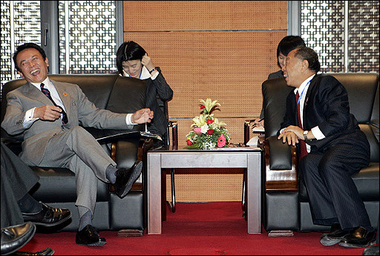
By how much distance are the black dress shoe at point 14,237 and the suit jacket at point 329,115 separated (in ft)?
6.28

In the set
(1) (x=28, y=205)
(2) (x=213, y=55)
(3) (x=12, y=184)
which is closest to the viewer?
(3) (x=12, y=184)

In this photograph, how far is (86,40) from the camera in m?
5.59

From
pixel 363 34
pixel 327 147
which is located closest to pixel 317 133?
pixel 327 147

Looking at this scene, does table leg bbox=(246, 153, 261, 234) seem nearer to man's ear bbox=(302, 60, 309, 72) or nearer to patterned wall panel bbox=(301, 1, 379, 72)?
man's ear bbox=(302, 60, 309, 72)

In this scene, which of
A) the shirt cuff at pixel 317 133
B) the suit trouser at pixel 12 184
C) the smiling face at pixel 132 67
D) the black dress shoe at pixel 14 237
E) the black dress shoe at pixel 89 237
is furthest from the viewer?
the smiling face at pixel 132 67

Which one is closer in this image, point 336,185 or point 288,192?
point 336,185

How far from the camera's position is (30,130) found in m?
3.78

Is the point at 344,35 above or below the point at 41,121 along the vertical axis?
above

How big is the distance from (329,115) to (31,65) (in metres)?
2.20

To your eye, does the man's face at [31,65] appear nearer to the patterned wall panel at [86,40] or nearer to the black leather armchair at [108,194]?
the black leather armchair at [108,194]

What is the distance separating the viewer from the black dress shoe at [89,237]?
3275 mm

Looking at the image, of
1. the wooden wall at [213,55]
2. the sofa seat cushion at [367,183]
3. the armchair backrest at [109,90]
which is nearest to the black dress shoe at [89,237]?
the armchair backrest at [109,90]

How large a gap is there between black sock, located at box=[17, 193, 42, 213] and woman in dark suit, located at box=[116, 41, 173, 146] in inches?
64.6

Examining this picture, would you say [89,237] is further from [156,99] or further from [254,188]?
[156,99]
